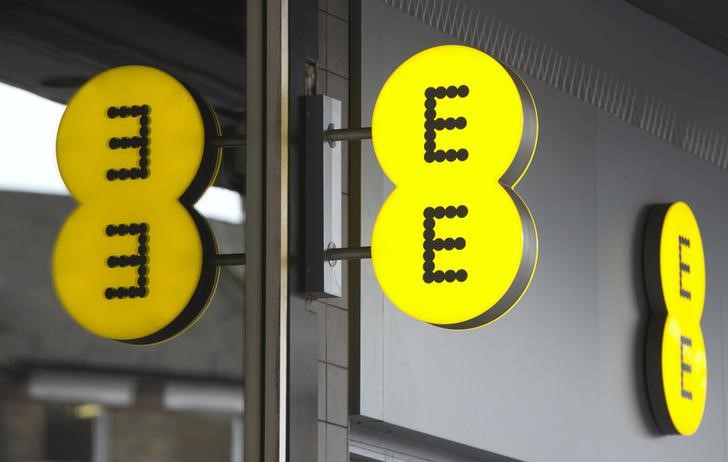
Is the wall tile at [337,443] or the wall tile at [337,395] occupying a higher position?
the wall tile at [337,395]

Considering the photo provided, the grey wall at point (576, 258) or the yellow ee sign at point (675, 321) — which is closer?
the grey wall at point (576, 258)

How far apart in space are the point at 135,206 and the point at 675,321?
14.8 ft

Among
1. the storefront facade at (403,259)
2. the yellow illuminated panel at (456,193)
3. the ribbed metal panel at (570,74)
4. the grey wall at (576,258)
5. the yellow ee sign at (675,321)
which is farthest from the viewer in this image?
the yellow ee sign at (675,321)

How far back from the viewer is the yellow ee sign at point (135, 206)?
14.8ft

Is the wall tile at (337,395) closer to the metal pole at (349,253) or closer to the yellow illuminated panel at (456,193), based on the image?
the metal pole at (349,253)

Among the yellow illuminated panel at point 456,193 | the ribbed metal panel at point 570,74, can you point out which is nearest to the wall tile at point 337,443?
the yellow illuminated panel at point 456,193

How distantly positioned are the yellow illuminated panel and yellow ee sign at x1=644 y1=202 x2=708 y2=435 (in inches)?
158

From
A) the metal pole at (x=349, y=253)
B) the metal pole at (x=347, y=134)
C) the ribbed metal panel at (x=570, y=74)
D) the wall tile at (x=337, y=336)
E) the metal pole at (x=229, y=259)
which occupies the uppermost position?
the ribbed metal panel at (x=570, y=74)

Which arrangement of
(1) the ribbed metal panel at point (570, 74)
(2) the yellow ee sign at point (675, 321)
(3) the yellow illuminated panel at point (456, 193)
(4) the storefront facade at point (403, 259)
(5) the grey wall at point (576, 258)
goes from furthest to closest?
(2) the yellow ee sign at point (675, 321) < (1) the ribbed metal panel at point (570, 74) < (5) the grey wall at point (576, 258) < (4) the storefront facade at point (403, 259) < (3) the yellow illuminated panel at point (456, 193)

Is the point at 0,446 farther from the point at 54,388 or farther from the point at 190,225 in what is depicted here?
the point at 190,225

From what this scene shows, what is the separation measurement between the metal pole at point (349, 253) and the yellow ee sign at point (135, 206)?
36cm

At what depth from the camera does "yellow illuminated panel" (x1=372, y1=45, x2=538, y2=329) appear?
14.0ft

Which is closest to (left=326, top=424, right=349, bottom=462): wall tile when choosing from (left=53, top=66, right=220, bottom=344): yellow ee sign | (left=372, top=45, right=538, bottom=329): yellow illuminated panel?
(left=53, top=66, right=220, bottom=344): yellow ee sign

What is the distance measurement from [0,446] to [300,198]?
113 centimetres
